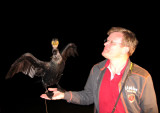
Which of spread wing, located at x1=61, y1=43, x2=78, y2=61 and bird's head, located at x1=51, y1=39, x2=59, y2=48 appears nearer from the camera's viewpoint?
bird's head, located at x1=51, y1=39, x2=59, y2=48

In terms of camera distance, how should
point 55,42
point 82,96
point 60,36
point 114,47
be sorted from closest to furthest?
1. point 55,42
2. point 114,47
3. point 82,96
4. point 60,36

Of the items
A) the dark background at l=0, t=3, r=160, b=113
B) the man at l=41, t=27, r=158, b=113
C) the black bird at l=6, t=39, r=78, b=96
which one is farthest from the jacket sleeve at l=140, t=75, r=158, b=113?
the dark background at l=0, t=3, r=160, b=113

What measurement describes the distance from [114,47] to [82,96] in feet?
1.83

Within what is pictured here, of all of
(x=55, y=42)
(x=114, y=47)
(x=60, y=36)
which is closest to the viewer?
(x=55, y=42)

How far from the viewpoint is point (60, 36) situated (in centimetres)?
280

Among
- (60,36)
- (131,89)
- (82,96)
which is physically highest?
(60,36)

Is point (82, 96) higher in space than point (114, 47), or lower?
lower

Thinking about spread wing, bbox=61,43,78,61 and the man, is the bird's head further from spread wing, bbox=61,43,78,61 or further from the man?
the man

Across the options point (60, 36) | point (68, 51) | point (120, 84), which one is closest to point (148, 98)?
point (120, 84)

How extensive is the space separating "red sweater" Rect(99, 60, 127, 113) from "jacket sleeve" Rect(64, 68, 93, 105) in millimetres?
156

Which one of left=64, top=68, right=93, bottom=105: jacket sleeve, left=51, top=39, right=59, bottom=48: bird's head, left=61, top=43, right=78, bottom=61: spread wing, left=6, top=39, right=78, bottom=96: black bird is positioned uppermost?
left=51, top=39, right=59, bottom=48: bird's head

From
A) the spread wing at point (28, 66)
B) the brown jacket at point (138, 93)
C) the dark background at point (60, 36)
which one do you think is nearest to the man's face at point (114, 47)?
the brown jacket at point (138, 93)

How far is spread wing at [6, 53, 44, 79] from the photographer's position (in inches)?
42.8

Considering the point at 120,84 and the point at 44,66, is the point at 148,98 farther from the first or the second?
the point at 44,66
